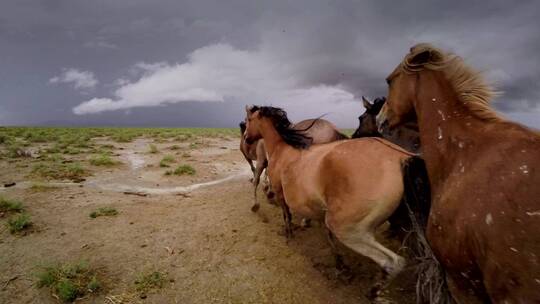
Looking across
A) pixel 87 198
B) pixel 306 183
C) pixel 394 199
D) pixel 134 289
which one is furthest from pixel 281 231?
pixel 87 198

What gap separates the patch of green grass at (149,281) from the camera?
13.0 ft

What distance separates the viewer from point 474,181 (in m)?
1.98

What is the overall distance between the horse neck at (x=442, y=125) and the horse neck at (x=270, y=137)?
8.94 feet

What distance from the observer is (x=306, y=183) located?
388cm

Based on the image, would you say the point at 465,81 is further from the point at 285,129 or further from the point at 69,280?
the point at 69,280

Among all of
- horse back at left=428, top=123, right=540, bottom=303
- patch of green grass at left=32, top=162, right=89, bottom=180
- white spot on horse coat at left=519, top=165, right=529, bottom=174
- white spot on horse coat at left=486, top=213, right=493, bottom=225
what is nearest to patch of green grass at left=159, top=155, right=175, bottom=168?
patch of green grass at left=32, top=162, right=89, bottom=180

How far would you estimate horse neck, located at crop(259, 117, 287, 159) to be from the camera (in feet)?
16.9

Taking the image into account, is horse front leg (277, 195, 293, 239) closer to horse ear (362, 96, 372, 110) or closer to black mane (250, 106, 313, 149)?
black mane (250, 106, 313, 149)

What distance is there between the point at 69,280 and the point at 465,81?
493 centimetres

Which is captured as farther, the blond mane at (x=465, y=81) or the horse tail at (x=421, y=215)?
the horse tail at (x=421, y=215)

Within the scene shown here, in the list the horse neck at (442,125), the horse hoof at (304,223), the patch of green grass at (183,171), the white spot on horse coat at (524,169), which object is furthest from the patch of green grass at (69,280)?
the patch of green grass at (183,171)

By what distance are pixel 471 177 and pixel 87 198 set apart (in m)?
8.46

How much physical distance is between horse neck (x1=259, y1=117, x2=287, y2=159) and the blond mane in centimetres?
287

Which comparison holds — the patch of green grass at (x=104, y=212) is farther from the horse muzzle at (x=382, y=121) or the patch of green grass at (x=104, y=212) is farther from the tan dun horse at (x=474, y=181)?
the tan dun horse at (x=474, y=181)
